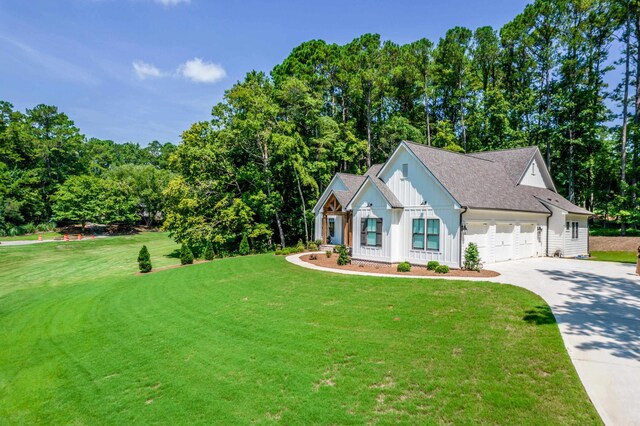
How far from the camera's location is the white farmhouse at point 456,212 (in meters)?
16.2

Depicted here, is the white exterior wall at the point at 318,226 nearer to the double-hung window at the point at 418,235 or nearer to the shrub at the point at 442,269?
the double-hung window at the point at 418,235

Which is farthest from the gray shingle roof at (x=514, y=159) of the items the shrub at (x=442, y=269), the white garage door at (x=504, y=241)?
the shrub at (x=442, y=269)

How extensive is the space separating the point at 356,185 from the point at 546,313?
19.0 metres

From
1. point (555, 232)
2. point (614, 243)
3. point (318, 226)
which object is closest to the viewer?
point (555, 232)

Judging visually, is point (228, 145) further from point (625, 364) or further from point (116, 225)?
point (116, 225)

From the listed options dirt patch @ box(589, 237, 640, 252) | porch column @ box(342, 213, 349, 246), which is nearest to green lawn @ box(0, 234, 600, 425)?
porch column @ box(342, 213, 349, 246)

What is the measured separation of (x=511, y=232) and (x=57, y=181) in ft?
225

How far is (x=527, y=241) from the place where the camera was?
19.8 metres

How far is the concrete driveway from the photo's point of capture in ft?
17.3

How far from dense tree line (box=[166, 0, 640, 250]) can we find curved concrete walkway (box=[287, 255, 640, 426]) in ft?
50.1

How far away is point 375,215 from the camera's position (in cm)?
1850

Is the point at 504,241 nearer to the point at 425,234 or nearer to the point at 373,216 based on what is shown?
the point at 425,234

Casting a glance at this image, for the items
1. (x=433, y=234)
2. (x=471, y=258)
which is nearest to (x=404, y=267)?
(x=433, y=234)

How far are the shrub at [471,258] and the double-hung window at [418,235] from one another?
2.30 metres
